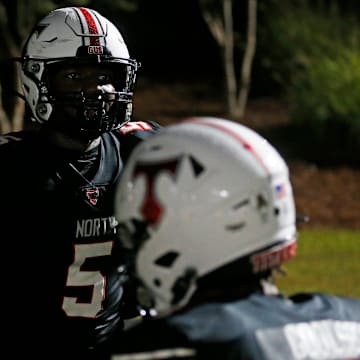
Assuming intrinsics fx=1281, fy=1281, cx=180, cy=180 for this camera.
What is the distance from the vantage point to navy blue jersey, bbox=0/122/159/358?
454 cm

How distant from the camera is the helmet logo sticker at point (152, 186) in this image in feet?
10.4

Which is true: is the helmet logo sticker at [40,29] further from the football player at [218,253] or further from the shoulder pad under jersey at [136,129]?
the football player at [218,253]

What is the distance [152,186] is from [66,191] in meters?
1.53

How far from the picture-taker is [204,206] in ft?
10.3

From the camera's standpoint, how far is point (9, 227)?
4.53m

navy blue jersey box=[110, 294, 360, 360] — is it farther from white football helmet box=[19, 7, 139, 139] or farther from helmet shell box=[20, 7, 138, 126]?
helmet shell box=[20, 7, 138, 126]

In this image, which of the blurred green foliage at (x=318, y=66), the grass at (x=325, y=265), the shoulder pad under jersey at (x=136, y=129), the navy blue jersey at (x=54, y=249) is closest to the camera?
the navy blue jersey at (x=54, y=249)

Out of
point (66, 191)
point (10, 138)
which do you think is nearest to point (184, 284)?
point (66, 191)

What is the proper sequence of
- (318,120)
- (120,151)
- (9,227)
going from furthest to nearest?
(318,120), (120,151), (9,227)

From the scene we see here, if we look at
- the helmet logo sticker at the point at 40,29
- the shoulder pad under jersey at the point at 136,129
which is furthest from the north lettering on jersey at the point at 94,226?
the helmet logo sticker at the point at 40,29

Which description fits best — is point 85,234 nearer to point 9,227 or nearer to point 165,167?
point 9,227

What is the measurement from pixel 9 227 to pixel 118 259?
43cm

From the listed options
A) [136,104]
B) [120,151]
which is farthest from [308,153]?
[120,151]

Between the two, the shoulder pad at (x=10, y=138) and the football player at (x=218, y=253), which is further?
the shoulder pad at (x=10, y=138)
